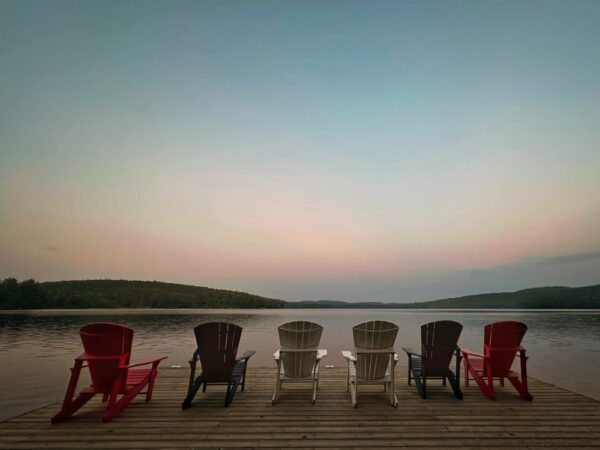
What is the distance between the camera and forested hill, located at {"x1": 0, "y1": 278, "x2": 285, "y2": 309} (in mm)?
72875

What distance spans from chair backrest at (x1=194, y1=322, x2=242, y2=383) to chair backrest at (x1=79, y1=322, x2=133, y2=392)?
1.02 m

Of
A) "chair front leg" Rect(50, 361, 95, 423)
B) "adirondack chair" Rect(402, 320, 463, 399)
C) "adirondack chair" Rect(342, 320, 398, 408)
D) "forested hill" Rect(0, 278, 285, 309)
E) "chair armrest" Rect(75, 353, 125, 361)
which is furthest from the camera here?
"forested hill" Rect(0, 278, 285, 309)

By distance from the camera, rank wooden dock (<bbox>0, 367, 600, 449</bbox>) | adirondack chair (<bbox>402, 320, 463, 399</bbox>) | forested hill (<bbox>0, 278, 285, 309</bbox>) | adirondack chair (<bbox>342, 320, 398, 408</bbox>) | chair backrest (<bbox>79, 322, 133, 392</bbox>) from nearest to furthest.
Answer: wooden dock (<bbox>0, 367, 600, 449</bbox>) < chair backrest (<bbox>79, 322, 133, 392</bbox>) < adirondack chair (<bbox>342, 320, 398, 408</bbox>) < adirondack chair (<bbox>402, 320, 463, 399</bbox>) < forested hill (<bbox>0, 278, 285, 309</bbox>)

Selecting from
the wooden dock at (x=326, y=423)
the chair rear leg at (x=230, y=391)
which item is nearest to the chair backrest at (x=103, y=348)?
the wooden dock at (x=326, y=423)

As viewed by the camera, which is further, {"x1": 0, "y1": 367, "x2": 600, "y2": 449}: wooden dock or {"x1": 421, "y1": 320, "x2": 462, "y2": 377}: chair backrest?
{"x1": 421, "y1": 320, "x2": 462, "y2": 377}: chair backrest

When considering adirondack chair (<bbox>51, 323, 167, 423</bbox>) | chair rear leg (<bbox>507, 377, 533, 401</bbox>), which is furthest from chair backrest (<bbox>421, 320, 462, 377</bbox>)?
adirondack chair (<bbox>51, 323, 167, 423</bbox>)

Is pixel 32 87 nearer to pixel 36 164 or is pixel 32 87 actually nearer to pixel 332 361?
pixel 36 164

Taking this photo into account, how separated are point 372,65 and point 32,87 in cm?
1593

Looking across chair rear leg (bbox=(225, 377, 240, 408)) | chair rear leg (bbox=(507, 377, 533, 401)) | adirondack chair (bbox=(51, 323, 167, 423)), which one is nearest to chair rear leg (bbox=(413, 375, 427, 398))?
chair rear leg (bbox=(507, 377, 533, 401))

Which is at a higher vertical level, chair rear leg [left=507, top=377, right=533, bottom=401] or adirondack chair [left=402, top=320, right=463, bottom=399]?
adirondack chair [left=402, top=320, right=463, bottom=399]

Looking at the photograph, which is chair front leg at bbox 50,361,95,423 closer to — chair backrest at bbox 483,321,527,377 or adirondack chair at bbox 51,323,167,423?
adirondack chair at bbox 51,323,167,423

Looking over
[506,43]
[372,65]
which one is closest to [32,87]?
[372,65]

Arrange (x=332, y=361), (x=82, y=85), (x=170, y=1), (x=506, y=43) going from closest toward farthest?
(x=332, y=361) → (x=170, y=1) → (x=506, y=43) → (x=82, y=85)

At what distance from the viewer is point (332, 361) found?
41.9 ft
